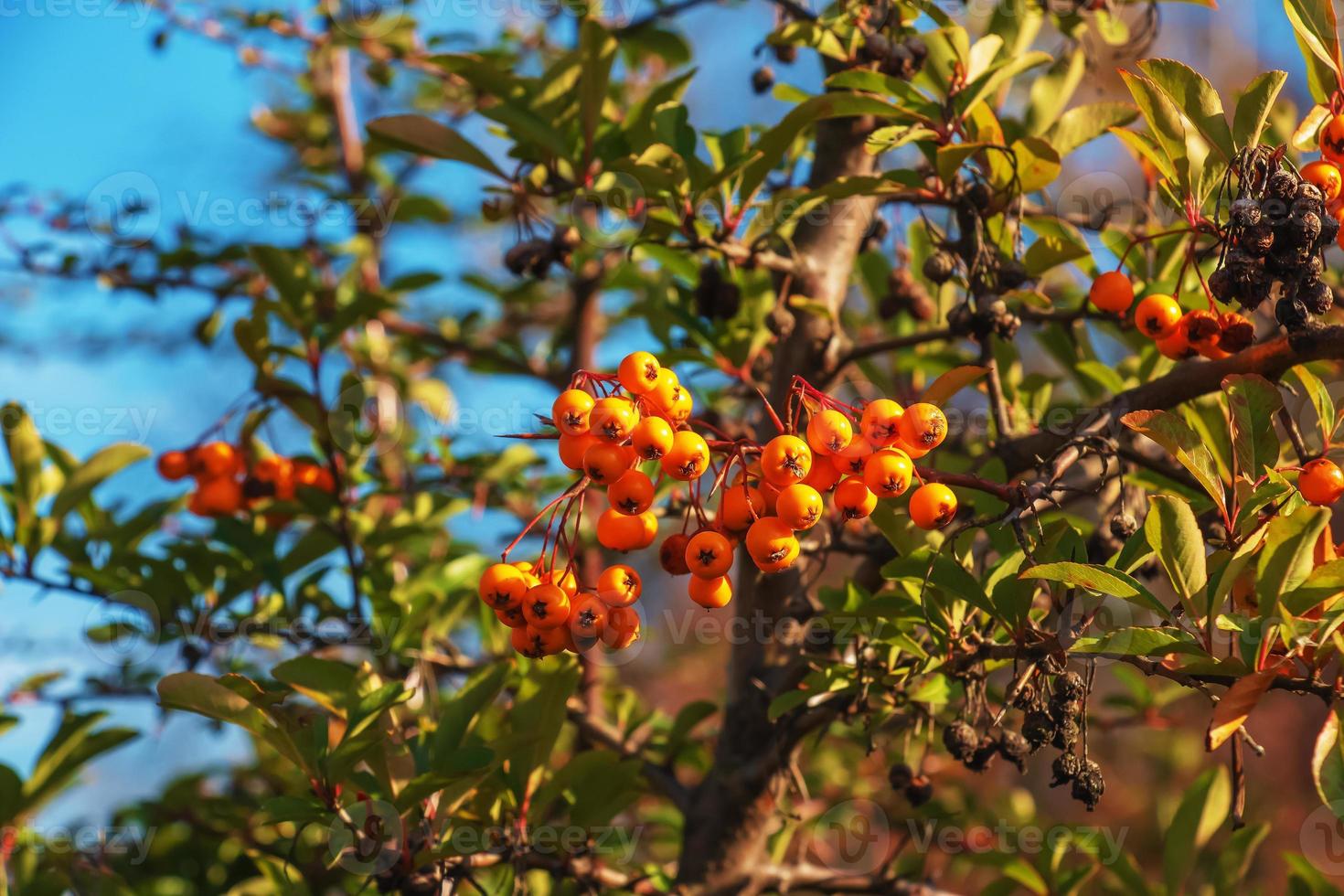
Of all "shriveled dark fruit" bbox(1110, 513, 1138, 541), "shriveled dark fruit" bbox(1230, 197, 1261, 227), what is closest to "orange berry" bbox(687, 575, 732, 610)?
"shriveled dark fruit" bbox(1110, 513, 1138, 541)

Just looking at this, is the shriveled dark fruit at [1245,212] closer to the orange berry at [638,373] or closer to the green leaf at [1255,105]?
the green leaf at [1255,105]

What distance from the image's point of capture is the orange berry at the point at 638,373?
1.40 meters

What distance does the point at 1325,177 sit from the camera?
4.91 feet

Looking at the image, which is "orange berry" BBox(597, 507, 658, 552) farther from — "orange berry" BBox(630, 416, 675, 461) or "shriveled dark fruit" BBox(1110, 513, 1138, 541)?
"shriveled dark fruit" BBox(1110, 513, 1138, 541)

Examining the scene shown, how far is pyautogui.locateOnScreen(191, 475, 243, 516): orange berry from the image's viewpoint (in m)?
2.77

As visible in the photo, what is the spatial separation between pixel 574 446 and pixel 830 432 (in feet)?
1.13

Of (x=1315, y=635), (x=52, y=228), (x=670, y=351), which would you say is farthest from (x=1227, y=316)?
(x=52, y=228)

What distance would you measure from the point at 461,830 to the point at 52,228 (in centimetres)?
272

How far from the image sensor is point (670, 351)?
2.55 m

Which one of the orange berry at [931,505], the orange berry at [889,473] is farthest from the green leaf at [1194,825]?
the orange berry at [889,473]

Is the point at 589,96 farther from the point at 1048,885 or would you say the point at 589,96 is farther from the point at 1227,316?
the point at 1048,885

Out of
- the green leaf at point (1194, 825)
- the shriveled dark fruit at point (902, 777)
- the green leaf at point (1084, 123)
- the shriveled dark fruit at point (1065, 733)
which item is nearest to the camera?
the shriveled dark fruit at point (1065, 733)

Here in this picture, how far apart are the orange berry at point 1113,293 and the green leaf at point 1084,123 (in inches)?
13.0

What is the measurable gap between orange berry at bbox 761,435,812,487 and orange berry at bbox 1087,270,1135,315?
2.53ft
